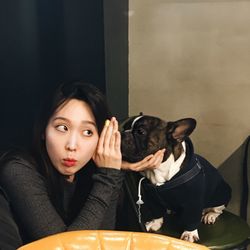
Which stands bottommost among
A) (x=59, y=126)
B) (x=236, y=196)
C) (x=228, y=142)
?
(x=236, y=196)

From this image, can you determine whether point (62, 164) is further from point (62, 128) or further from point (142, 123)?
point (142, 123)

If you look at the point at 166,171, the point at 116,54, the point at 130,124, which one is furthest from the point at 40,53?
the point at 166,171

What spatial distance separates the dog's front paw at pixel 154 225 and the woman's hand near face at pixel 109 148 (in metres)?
0.45

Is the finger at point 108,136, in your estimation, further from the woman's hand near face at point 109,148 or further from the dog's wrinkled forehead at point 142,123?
the dog's wrinkled forehead at point 142,123

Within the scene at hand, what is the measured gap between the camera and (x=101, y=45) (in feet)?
5.87

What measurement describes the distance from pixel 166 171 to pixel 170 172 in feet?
0.05

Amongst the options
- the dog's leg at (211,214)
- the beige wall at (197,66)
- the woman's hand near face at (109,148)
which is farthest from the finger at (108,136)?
the beige wall at (197,66)

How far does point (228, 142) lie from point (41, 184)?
1162mm

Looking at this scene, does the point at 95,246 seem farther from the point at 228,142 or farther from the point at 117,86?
the point at 228,142

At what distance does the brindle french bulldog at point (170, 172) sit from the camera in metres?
1.68

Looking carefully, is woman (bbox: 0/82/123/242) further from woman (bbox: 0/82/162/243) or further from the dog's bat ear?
the dog's bat ear

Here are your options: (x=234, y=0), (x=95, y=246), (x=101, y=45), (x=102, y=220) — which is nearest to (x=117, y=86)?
(x=101, y=45)

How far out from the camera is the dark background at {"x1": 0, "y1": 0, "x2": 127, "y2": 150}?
1750mm

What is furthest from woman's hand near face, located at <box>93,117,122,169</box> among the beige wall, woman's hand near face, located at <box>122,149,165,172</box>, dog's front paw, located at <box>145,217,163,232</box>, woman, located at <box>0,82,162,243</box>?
the beige wall
